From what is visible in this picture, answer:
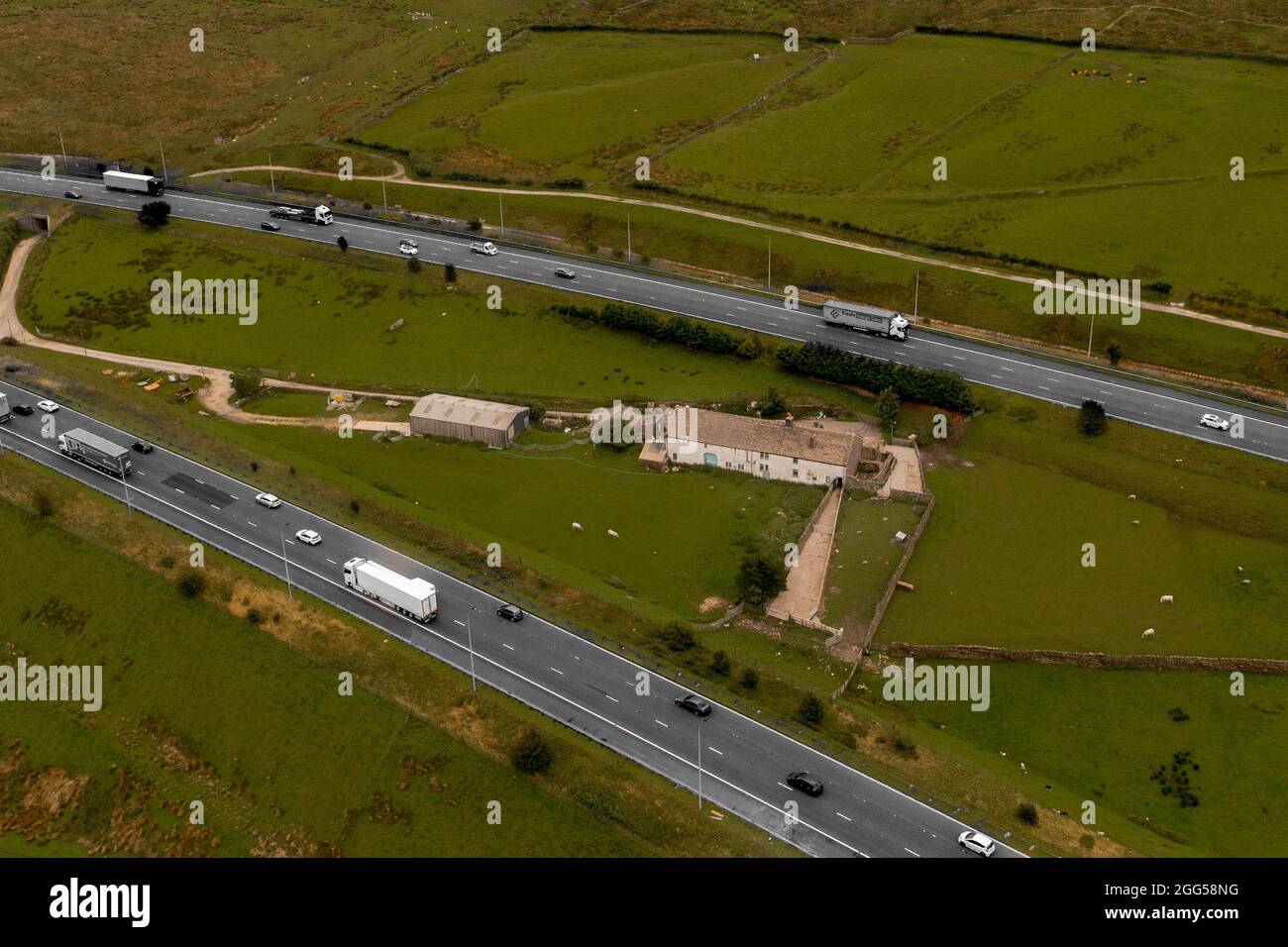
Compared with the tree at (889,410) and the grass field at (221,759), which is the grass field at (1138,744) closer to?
the grass field at (221,759)

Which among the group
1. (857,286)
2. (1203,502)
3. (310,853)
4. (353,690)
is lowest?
(310,853)

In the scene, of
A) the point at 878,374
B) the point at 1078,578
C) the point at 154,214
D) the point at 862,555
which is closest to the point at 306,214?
the point at 154,214

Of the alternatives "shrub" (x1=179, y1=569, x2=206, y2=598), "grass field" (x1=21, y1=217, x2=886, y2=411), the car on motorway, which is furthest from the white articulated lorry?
"grass field" (x1=21, y1=217, x2=886, y2=411)

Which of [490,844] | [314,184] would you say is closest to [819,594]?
[490,844]

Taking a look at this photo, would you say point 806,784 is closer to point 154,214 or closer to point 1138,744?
point 1138,744

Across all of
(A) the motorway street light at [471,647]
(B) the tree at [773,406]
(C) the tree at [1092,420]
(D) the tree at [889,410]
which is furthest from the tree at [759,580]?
(C) the tree at [1092,420]

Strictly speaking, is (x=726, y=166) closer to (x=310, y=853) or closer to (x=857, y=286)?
(x=857, y=286)
